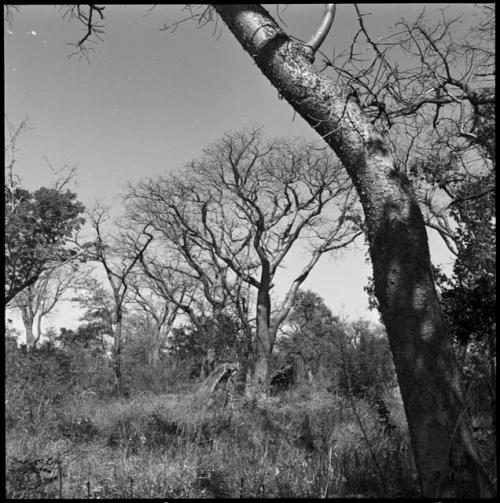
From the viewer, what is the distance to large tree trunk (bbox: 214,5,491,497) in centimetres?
251

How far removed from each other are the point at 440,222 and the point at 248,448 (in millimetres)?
13395

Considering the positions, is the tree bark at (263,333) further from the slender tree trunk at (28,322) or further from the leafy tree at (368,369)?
the slender tree trunk at (28,322)

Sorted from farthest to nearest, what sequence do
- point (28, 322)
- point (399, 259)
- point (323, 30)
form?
1. point (28, 322)
2. point (323, 30)
3. point (399, 259)

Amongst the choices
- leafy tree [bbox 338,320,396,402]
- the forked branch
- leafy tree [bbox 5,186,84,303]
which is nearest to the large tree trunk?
the forked branch

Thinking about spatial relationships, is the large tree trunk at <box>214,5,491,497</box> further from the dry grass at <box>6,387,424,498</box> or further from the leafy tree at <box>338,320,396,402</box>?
the leafy tree at <box>338,320,396,402</box>

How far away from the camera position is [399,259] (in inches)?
109

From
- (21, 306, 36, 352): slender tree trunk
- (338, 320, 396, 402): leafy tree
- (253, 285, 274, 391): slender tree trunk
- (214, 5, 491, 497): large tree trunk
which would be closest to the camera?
(214, 5, 491, 497): large tree trunk

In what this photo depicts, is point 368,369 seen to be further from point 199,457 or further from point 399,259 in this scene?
point 399,259

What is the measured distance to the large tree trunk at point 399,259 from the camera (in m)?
2.51

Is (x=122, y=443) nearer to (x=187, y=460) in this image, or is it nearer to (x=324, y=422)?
(x=187, y=460)

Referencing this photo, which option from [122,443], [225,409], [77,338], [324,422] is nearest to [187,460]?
[122,443]

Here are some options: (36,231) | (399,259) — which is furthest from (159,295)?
A: (399,259)

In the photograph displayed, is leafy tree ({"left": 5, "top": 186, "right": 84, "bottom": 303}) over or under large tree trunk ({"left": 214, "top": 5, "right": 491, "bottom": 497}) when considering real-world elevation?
over

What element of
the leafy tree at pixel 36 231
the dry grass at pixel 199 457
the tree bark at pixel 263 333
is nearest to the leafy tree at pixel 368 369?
the dry grass at pixel 199 457
